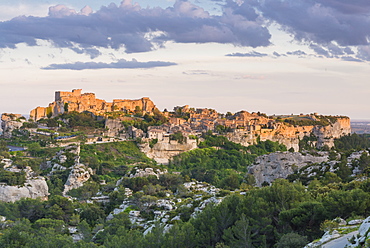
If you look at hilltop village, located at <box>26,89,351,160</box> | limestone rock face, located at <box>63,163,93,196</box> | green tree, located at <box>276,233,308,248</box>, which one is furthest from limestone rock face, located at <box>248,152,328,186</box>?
hilltop village, located at <box>26,89,351,160</box>

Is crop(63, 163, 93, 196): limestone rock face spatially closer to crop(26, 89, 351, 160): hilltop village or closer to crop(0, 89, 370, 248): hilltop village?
crop(0, 89, 370, 248): hilltop village

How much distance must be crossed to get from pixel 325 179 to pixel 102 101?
2270 inches

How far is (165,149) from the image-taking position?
197 feet

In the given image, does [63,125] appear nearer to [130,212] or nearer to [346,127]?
[130,212]

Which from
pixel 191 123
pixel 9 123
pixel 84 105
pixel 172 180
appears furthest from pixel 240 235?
pixel 84 105

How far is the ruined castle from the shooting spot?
72.4 meters

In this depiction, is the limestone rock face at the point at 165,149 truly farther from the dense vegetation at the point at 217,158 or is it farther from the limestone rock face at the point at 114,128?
the limestone rock face at the point at 114,128

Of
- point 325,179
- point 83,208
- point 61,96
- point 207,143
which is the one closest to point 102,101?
point 61,96

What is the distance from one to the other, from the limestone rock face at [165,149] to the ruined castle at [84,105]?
50.1 ft

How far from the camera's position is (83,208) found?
28906mm

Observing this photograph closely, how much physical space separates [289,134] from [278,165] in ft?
126

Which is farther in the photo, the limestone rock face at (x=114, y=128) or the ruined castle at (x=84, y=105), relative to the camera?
the ruined castle at (x=84, y=105)

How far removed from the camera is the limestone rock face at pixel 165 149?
58.2 metres

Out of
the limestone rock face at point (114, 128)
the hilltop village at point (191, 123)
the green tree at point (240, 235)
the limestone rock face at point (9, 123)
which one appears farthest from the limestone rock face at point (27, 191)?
the limestone rock face at point (114, 128)
